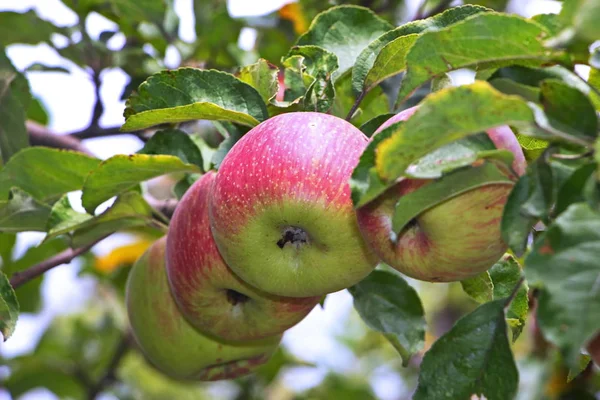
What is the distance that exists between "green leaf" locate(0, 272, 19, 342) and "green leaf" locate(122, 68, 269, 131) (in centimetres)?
30

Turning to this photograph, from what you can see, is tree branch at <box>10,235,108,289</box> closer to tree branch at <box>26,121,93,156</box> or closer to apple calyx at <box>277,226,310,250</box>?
tree branch at <box>26,121,93,156</box>

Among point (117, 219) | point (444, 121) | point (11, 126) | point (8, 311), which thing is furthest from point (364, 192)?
point (11, 126)

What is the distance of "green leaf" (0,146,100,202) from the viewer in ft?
5.26

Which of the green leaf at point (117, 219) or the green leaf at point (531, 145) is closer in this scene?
the green leaf at point (531, 145)

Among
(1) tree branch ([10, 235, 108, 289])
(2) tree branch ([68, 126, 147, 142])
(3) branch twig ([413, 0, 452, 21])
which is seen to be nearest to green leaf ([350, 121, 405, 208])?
(1) tree branch ([10, 235, 108, 289])

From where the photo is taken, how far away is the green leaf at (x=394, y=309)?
158 centimetres

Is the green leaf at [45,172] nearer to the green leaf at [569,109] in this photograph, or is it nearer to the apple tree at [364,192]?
the apple tree at [364,192]

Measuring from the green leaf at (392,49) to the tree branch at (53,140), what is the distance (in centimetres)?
85

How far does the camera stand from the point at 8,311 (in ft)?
4.17

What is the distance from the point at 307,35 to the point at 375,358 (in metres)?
3.04

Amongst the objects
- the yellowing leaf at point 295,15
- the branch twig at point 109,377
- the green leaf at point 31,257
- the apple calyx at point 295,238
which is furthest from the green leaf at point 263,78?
the branch twig at point 109,377

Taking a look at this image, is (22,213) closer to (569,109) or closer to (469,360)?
(469,360)

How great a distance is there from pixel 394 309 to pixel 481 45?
0.66 meters

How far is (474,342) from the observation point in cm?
121
